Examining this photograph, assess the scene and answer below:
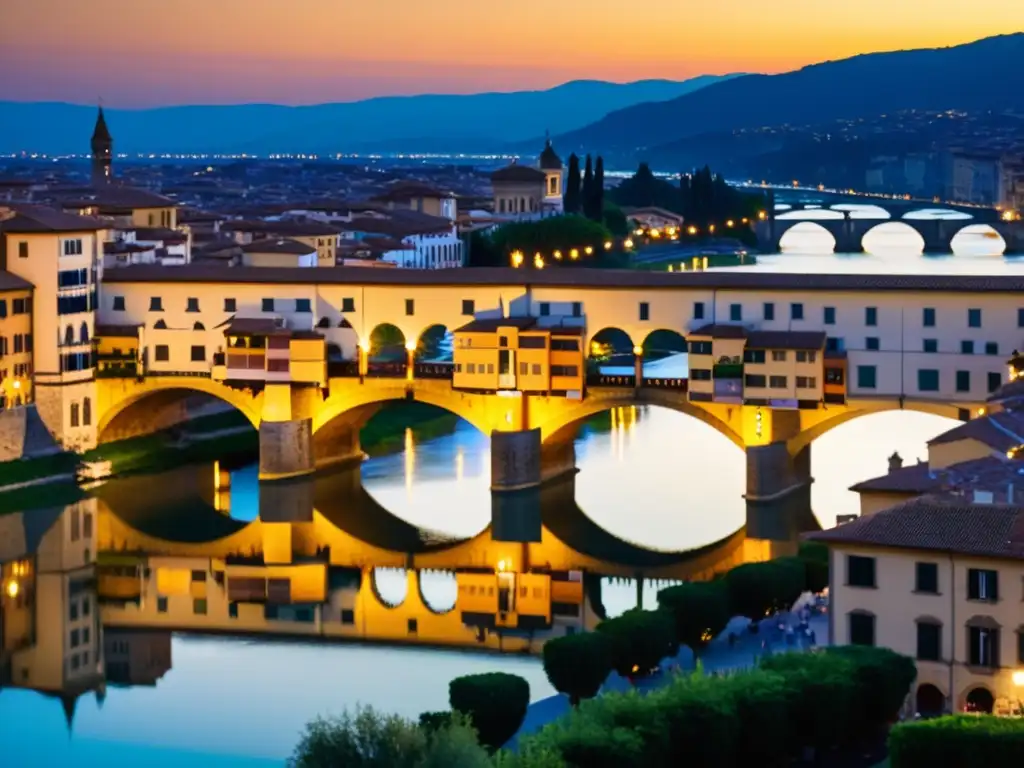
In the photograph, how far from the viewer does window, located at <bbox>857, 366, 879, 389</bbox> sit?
46.7 m

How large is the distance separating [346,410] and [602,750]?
1016 inches

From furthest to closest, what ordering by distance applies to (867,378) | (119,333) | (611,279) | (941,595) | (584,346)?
1. (119,333)
2. (611,279)
3. (584,346)
4. (867,378)
5. (941,595)

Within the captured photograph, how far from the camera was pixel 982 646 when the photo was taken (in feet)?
93.8

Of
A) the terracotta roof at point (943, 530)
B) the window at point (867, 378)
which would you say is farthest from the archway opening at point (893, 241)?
the terracotta roof at point (943, 530)

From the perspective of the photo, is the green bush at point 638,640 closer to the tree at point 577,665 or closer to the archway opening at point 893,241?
the tree at point 577,665

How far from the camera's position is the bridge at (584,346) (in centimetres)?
4647

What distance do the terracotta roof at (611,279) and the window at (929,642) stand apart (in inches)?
705

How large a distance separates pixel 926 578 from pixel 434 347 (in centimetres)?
4489

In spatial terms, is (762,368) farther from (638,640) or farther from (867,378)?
(638,640)

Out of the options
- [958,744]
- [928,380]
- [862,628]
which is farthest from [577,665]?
[928,380]

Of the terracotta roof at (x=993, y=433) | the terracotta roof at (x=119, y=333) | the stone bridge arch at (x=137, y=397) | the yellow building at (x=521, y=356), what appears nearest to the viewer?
the terracotta roof at (x=993, y=433)

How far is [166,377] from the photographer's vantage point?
5103 centimetres

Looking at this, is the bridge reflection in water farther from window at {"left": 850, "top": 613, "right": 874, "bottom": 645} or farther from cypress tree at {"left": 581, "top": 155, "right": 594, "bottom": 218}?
cypress tree at {"left": 581, "top": 155, "right": 594, "bottom": 218}

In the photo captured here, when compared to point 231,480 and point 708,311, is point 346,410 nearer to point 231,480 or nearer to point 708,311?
point 231,480
